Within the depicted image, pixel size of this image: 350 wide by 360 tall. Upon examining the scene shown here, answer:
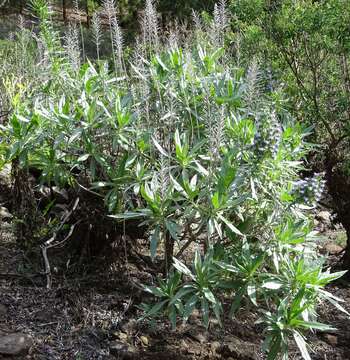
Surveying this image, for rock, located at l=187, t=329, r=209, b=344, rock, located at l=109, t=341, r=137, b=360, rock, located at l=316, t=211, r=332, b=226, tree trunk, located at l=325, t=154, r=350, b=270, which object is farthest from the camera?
rock, located at l=316, t=211, r=332, b=226

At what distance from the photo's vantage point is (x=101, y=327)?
4043 mm

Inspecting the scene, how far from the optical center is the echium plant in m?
3.35

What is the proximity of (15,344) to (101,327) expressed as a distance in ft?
2.10

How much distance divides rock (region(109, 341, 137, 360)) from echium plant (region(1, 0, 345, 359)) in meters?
0.29

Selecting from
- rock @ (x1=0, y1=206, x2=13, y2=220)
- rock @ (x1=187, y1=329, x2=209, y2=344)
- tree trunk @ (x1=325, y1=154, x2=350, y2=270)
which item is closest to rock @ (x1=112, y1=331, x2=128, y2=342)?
rock @ (x1=187, y1=329, x2=209, y2=344)

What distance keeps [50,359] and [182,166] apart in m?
1.47

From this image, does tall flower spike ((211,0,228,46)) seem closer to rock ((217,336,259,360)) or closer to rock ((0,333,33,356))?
rock ((217,336,259,360))

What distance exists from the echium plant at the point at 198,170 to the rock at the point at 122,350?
29cm

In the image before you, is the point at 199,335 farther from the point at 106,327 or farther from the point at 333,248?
the point at 333,248

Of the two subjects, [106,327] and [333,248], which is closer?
[106,327]

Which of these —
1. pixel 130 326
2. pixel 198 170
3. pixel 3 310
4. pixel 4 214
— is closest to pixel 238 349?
pixel 130 326

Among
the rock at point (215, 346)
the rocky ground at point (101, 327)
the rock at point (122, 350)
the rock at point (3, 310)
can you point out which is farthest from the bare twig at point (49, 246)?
the rock at point (215, 346)

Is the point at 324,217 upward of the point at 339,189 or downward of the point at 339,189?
downward

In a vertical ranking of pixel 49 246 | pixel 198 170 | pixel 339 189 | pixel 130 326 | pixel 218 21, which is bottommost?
pixel 130 326
